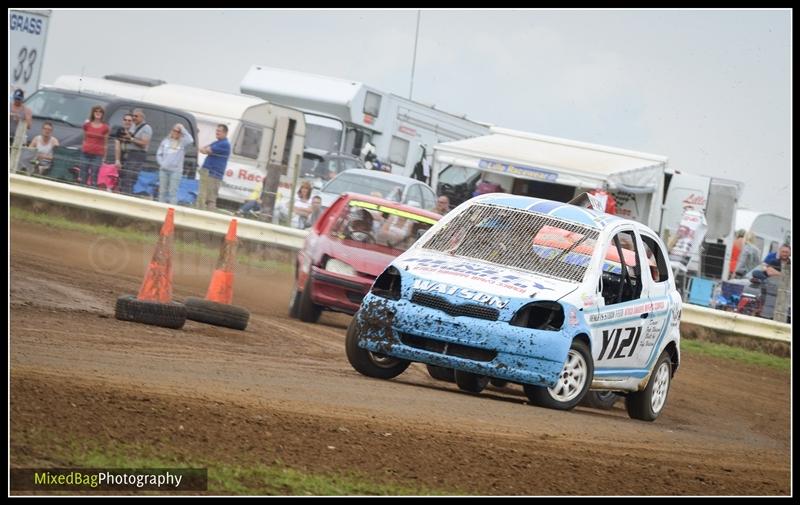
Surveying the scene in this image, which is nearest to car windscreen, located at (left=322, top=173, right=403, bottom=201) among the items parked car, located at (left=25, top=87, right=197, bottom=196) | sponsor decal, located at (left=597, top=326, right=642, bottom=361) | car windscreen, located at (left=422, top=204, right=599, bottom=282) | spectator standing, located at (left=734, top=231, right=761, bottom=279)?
parked car, located at (left=25, top=87, right=197, bottom=196)

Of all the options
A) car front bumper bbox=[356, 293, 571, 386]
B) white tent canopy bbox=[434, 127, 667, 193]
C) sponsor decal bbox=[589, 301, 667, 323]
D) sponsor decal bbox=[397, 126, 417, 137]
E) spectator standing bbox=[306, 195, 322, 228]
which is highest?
sponsor decal bbox=[397, 126, 417, 137]

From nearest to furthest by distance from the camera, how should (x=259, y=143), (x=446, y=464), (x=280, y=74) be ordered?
(x=446, y=464) < (x=259, y=143) < (x=280, y=74)

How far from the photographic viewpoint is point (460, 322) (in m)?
9.56

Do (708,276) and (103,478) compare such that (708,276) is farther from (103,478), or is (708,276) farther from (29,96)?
(103,478)

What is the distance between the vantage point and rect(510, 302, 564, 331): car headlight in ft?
31.5

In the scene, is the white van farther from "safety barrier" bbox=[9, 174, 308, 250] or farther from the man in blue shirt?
"safety barrier" bbox=[9, 174, 308, 250]

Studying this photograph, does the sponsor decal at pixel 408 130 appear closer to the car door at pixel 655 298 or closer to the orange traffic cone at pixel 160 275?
the orange traffic cone at pixel 160 275

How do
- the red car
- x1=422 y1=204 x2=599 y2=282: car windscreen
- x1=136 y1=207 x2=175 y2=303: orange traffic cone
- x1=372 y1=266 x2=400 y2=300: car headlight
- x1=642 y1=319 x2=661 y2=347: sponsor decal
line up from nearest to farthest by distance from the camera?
x1=372 y1=266 x2=400 y2=300: car headlight → x1=422 y1=204 x2=599 y2=282: car windscreen → x1=642 y1=319 x2=661 y2=347: sponsor decal → x1=136 y1=207 x2=175 y2=303: orange traffic cone → the red car

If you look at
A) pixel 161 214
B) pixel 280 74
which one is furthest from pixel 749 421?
pixel 280 74

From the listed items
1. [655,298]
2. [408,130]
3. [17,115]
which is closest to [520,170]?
[408,130]

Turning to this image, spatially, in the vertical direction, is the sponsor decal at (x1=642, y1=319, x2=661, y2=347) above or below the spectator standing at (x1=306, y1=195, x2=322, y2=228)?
below

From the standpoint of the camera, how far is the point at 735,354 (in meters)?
19.5

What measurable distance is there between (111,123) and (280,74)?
1308 cm

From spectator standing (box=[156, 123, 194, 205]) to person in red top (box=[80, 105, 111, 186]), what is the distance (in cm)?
86
